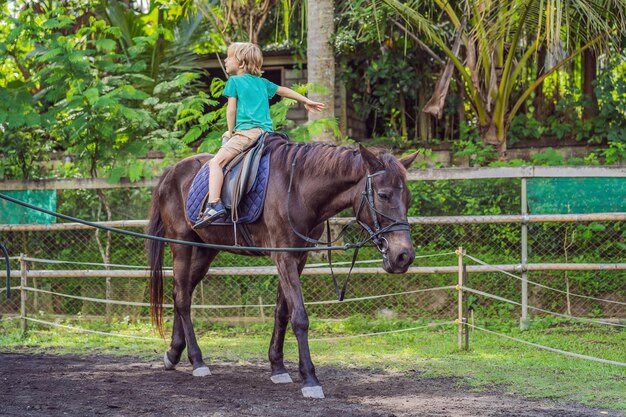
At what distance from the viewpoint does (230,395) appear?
19.6 ft

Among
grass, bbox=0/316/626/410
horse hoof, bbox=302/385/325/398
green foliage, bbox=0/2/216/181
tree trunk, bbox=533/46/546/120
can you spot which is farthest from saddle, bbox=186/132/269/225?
tree trunk, bbox=533/46/546/120

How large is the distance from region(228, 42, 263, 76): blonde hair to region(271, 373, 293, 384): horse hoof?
239cm

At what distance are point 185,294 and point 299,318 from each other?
171 cm

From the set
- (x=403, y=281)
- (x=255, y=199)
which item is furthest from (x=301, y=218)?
(x=403, y=281)

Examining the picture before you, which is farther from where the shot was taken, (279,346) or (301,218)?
(279,346)

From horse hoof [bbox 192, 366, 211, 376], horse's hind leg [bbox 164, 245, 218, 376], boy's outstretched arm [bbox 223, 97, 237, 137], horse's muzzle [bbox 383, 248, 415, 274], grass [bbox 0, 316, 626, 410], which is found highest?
boy's outstretched arm [bbox 223, 97, 237, 137]

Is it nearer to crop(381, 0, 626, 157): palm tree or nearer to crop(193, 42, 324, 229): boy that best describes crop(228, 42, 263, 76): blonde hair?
crop(193, 42, 324, 229): boy

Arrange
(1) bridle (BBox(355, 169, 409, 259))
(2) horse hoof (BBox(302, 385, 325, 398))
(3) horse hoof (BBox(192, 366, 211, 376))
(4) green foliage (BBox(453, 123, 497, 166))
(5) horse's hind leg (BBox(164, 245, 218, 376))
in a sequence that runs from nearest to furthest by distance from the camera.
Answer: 1. (1) bridle (BBox(355, 169, 409, 259))
2. (2) horse hoof (BBox(302, 385, 325, 398))
3. (3) horse hoof (BBox(192, 366, 211, 376))
4. (5) horse's hind leg (BBox(164, 245, 218, 376))
5. (4) green foliage (BBox(453, 123, 497, 166))

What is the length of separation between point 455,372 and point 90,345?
399 centimetres

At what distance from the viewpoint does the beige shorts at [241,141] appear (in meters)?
6.52

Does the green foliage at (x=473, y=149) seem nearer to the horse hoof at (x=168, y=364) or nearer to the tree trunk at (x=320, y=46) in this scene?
the tree trunk at (x=320, y=46)

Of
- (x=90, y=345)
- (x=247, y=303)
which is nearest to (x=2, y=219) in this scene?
(x=90, y=345)

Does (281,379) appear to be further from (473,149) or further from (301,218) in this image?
(473,149)

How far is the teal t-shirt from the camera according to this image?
21.0 ft
